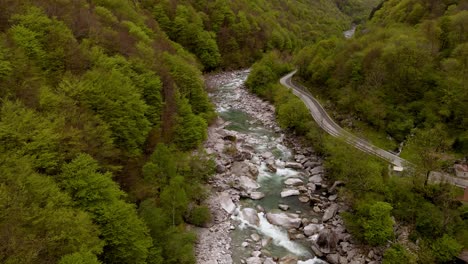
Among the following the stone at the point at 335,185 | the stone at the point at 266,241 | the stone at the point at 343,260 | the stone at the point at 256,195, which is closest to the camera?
the stone at the point at 343,260

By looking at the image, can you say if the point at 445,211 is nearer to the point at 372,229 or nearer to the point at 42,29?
the point at 372,229

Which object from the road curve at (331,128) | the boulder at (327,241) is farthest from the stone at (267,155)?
the boulder at (327,241)

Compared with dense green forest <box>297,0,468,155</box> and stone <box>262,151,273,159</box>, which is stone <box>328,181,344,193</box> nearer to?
stone <box>262,151,273,159</box>

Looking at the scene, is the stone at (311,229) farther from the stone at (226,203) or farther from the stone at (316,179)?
the stone at (316,179)

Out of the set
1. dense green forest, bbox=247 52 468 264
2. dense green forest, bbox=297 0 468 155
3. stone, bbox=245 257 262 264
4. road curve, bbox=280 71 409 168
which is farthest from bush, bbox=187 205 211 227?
dense green forest, bbox=297 0 468 155

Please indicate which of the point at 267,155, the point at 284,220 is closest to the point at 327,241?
the point at 284,220

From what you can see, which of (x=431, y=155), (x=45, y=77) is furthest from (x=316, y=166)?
(x=45, y=77)

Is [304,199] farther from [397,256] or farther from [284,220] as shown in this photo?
[397,256]
